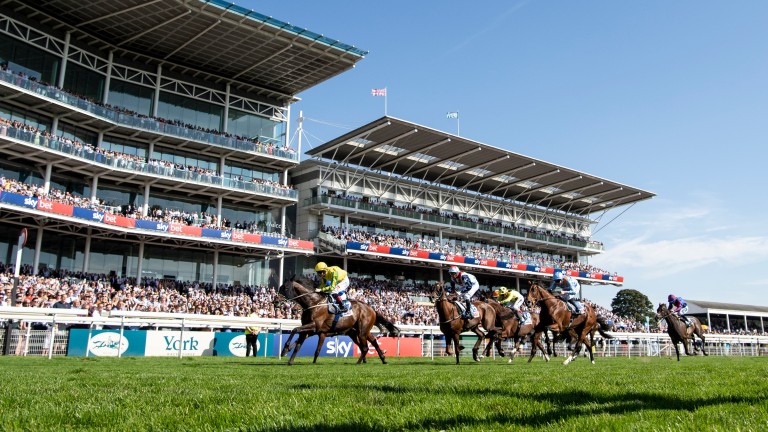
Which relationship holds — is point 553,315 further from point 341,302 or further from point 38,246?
point 38,246

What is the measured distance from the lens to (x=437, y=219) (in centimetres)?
5531

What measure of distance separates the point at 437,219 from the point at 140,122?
26.3 meters

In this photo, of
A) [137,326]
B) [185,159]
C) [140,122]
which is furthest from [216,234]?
[137,326]

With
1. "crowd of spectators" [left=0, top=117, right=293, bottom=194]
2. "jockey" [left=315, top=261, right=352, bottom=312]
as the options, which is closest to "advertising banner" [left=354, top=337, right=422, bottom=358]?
"jockey" [left=315, top=261, right=352, bottom=312]

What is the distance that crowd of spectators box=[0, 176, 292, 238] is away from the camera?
34125 millimetres

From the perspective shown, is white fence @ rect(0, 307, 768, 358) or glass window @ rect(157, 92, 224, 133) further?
glass window @ rect(157, 92, 224, 133)

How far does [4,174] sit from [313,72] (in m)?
21.9

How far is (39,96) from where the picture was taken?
35.2 meters

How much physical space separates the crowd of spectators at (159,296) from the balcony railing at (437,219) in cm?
621

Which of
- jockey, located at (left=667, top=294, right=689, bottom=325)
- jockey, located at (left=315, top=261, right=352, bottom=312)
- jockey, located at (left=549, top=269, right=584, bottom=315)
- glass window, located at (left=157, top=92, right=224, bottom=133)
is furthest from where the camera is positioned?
glass window, located at (left=157, top=92, right=224, bottom=133)

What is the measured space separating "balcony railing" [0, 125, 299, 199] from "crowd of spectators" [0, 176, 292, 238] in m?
2.51

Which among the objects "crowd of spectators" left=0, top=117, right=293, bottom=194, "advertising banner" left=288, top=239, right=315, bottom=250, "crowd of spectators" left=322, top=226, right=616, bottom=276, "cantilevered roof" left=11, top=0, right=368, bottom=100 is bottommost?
"advertising banner" left=288, top=239, right=315, bottom=250

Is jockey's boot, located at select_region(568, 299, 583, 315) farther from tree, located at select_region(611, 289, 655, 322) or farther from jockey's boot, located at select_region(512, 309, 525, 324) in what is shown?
tree, located at select_region(611, 289, 655, 322)

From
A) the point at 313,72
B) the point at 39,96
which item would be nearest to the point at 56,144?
the point at 39,96
